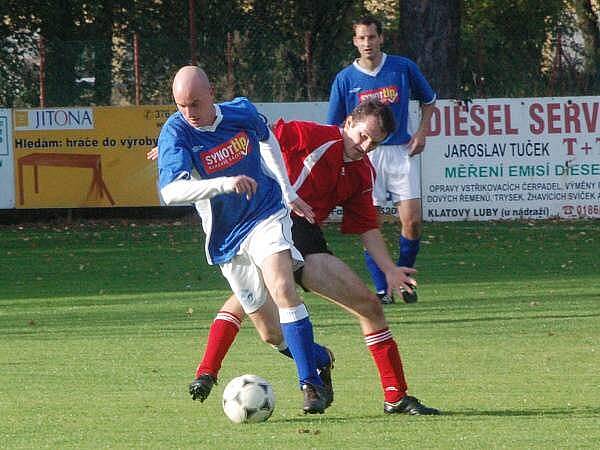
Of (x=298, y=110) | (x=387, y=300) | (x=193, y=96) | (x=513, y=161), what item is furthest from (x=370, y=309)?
(x=298, y=110)

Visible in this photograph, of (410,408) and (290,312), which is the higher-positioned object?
(290,312)

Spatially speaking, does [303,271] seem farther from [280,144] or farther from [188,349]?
[188,349]

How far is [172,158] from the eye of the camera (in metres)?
7.22

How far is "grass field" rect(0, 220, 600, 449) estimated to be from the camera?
6.95 meters

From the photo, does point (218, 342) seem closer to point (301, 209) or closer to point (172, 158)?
point (301, 209)

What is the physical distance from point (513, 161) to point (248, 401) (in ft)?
46.1

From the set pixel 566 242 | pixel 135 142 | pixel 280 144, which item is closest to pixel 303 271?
pixel 280 144

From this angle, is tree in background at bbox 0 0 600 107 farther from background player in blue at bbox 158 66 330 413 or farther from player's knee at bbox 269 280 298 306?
player's knee at bbox 269 280 298 306

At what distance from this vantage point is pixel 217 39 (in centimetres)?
2341

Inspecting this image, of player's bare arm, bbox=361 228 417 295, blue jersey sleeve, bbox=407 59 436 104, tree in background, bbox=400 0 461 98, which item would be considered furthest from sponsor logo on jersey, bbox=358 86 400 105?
tree in background, bbox=400 0 461 98

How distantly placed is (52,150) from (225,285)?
746 cm

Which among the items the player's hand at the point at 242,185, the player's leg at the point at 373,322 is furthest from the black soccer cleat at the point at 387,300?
the player's hand at the point at 242,185

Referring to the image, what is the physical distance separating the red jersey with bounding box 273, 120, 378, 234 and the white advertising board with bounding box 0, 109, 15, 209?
1380 centimetres

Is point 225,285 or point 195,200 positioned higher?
point 195,200
